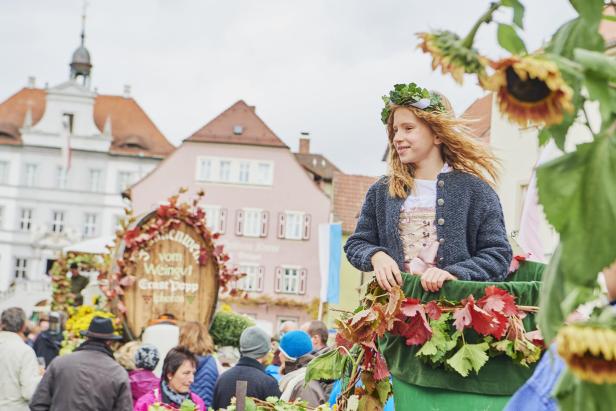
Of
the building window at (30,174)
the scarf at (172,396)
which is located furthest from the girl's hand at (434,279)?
the building window at (30,174)

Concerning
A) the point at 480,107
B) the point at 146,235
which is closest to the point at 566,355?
the point at 146,235

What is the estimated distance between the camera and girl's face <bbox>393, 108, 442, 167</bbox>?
3.70 metres

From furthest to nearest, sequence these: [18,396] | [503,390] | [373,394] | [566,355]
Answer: [18,396], [373,394], [503,390], [566,355]

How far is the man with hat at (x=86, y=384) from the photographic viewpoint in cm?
748

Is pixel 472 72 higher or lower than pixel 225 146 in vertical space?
lower

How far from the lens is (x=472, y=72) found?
0.94 meters

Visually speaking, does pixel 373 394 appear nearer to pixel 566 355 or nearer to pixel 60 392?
pixel 566 355

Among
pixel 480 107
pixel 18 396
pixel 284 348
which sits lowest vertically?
pixel 18 396

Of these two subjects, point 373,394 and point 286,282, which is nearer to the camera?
point 373,394

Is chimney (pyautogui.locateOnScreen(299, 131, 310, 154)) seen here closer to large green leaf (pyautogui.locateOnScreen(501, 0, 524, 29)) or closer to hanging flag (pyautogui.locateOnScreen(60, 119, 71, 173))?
hanging flag (pyautogui.locateOnScreen(60, 119, 71, 173))

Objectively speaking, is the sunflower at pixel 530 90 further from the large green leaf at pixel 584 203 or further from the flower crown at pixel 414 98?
the flower crown at pixel 414 98

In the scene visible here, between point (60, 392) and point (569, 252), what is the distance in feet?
23.0

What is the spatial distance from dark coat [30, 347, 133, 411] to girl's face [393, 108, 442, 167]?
4.38 metres

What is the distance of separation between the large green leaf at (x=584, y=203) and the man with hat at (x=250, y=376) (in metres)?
6.12
